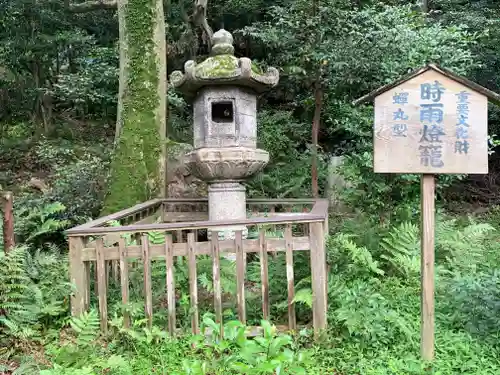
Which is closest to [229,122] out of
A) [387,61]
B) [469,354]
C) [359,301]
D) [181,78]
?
[181,78]

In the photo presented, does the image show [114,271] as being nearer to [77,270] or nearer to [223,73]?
[77,270]

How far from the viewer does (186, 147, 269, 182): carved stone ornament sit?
5.71m

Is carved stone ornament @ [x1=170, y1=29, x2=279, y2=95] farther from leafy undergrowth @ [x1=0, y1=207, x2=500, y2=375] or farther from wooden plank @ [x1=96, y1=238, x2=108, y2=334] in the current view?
wooden plank @ [x1=96, y1=238, x2=108, y2=334]

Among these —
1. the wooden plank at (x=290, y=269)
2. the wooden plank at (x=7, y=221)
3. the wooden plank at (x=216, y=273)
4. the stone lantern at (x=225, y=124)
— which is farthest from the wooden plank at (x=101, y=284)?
the stone lantern at (x=225, y=124)

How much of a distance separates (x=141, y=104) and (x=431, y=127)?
5096 millimetres

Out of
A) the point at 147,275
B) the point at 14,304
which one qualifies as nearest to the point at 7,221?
the point at 14,304

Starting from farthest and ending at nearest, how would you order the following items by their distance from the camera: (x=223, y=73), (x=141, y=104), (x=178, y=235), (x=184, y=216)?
(x=141, y=104) < (x=184, y=216) < (x=178, y=235) < (x=223, y=73)

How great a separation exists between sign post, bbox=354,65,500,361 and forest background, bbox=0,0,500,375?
2.23 ft

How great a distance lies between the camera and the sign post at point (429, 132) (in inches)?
126

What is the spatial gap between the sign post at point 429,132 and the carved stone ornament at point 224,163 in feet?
8.50

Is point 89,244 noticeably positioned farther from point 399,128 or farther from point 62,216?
point 62,216

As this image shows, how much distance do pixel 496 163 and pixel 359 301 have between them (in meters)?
11.7

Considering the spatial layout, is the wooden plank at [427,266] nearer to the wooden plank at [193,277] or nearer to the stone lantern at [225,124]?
the wooden plank at [193,277]

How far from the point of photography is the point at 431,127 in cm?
326
